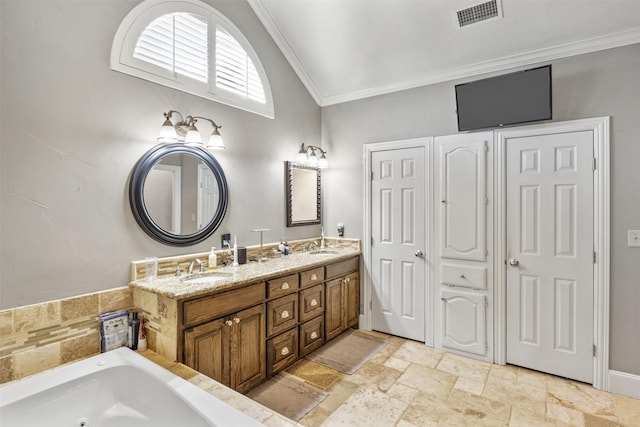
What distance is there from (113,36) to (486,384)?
3.68m

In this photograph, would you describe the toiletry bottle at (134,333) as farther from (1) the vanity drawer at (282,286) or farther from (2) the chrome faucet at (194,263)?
(1) the vanity drawer at (282,286)

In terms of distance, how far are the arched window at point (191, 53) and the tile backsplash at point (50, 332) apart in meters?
1.50

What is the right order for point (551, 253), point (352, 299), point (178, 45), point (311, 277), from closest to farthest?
1. point (178, 45)
2. point (551, 253)
3. point (311, 277)
4. point (352, 299)

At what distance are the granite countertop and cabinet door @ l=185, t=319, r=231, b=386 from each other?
0.24 metres

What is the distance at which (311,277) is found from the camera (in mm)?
2881

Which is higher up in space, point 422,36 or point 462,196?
point 422,36

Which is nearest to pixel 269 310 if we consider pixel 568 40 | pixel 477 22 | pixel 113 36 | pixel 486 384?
pixel 486 384

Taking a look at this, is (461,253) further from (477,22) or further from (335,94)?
(335,94)

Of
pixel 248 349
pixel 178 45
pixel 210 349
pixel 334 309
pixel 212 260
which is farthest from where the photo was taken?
pixel 334 309

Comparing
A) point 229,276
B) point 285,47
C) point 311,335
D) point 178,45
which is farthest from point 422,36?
point 311,335

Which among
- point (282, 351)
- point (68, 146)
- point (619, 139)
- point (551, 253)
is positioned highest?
point (619, 139)

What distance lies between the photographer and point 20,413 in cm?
145

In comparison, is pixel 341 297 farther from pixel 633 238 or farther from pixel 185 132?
pixel 633 238

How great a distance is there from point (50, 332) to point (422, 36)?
353 cm
